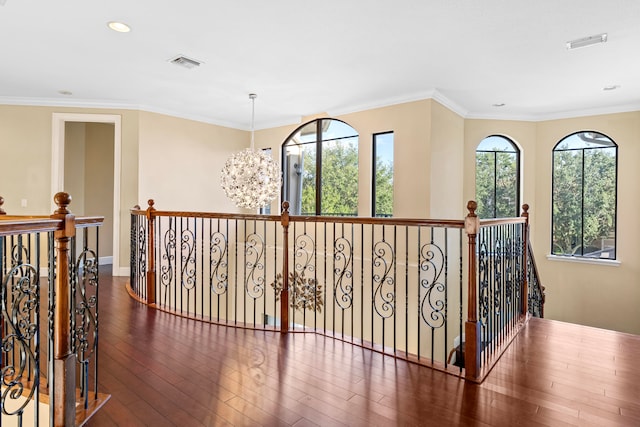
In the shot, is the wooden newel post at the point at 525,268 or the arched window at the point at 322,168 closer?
the wooden newel post at the point at 525,268

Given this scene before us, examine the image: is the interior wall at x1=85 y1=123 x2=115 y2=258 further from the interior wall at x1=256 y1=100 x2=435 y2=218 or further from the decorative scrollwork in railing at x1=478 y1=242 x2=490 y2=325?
the decorative scrollwork in railing at x1=478 y1=242 x2=490 y2=325

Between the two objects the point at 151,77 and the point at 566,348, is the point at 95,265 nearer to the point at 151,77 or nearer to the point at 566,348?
the point at 151,77

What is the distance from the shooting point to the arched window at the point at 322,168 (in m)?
6.38

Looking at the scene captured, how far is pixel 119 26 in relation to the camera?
3.45m

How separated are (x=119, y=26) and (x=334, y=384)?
372cm

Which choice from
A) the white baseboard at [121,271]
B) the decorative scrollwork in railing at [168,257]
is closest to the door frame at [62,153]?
the white baseboard at [121,271]

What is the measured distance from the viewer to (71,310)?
2.02 meters

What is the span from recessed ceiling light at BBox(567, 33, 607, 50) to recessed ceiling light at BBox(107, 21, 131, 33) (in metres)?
4.43

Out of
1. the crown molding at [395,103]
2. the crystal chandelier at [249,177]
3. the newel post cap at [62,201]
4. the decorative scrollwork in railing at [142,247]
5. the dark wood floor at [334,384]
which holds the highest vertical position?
the crown molding at [395,103]

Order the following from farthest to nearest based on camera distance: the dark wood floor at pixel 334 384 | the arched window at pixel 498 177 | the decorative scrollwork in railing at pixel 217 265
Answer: the arched window at pixel 498 177
the decorative scrollwork in railing at pixel 217 265
the dark wood floor at pixel 334 384

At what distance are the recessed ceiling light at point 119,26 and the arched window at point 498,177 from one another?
575 centimetres

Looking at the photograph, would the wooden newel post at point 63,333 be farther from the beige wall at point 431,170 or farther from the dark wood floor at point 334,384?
the beige wall at point 431,170

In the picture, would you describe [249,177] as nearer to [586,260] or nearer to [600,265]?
[586,260]

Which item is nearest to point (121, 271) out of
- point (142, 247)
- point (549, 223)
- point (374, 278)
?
point (142, 247)
